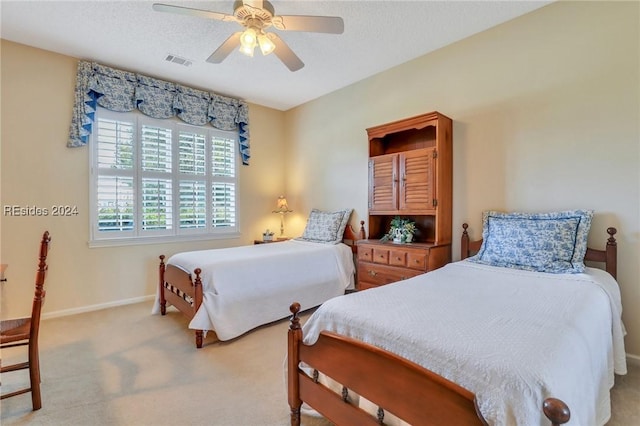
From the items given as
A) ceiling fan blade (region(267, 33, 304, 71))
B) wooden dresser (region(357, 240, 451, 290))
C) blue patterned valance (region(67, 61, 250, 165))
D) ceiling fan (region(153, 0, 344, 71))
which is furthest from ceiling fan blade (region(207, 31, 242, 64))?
wooden dresser (region(357, 240, 451, 290))

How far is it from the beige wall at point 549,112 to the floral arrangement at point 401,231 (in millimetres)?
457

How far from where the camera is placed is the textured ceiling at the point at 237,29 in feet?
8.46

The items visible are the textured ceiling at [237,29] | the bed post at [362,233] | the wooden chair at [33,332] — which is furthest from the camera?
the bed post at [362,233]

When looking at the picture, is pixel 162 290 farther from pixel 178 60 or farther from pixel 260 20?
pixel 260 20

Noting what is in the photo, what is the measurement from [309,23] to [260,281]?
7.36ft

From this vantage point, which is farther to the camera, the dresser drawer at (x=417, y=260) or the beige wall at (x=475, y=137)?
the dresser drawer at (x=417, y=260)

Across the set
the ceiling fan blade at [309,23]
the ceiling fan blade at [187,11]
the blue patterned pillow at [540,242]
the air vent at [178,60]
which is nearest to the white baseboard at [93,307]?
the air vent at [178,60]

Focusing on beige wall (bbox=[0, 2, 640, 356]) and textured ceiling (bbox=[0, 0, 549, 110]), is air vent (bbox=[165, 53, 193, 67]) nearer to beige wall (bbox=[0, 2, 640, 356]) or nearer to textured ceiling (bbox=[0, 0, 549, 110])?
textured ceiling (bbox=[0, 0, 549, 110])

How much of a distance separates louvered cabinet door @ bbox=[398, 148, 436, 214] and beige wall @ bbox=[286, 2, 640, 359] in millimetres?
333

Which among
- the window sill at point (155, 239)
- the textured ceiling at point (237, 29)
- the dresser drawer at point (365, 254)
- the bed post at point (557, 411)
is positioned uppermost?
the textured ceiling at point (237, 29)

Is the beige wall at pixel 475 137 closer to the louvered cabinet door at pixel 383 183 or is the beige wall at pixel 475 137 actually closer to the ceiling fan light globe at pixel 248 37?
the louvered cabinet door at pixel 383 183

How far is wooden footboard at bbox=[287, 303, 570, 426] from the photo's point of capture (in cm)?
102

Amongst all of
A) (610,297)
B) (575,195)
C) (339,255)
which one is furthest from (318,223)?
(610,297)

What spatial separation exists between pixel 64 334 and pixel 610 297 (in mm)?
4375
